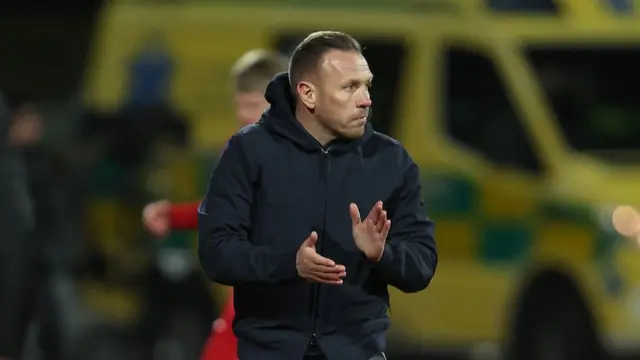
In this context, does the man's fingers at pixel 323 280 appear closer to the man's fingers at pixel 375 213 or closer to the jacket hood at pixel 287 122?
the man's fingers at pixel 375 213

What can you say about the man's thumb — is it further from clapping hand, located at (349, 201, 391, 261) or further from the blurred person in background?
the blurred person in background

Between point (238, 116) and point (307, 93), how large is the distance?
1.70 meters

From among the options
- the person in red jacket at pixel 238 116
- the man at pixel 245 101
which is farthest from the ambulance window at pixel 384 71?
the man at pixel 245 101

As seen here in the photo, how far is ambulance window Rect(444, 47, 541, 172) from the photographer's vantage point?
1226cm

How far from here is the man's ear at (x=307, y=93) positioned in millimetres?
5898

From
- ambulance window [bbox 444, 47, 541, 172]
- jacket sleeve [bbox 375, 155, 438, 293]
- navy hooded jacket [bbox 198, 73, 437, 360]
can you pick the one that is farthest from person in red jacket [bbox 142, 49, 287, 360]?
ambulance window [bbox 444, 47, 541, 172]

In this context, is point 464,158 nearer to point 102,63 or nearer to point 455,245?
point 455,245

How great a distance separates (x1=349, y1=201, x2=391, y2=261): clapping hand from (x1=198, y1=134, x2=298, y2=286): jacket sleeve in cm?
16

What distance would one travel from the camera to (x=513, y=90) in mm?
12250

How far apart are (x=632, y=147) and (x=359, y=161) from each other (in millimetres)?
6519

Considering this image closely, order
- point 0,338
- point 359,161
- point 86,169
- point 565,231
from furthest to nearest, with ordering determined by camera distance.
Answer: point 86,169 < point 565,231 < point 0,338 < point 359,161

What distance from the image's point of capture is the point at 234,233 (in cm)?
582

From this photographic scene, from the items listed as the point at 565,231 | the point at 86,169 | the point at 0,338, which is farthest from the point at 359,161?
the point at 86,169

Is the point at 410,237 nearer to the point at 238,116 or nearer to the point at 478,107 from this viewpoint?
the point at 238,116
